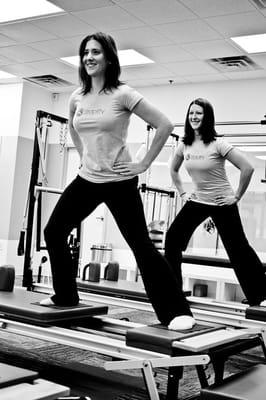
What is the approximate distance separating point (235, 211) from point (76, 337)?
134 centimetres

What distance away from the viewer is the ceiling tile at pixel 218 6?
4727mm

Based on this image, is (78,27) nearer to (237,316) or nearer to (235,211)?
(235,211)

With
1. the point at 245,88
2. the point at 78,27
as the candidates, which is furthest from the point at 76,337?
the point at 245,88

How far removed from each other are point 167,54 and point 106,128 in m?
4.14

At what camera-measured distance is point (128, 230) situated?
235cm

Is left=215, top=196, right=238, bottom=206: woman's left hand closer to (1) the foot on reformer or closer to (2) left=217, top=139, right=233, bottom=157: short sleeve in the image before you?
(2) left=217, top=139, right=233, bottom=157: short sleeve

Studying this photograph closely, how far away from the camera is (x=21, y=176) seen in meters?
8.02

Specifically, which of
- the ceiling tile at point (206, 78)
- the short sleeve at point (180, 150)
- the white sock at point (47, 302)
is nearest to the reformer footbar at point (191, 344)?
the white sock at point (47, 302)

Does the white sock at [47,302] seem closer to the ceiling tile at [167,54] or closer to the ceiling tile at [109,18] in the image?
the ceiling tile at [109,18]


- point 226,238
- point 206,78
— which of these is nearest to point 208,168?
point 226,238

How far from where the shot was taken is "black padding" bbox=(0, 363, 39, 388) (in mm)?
1474

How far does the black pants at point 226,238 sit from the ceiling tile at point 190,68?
11.7ft

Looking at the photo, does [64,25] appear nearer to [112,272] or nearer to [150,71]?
[150,71]

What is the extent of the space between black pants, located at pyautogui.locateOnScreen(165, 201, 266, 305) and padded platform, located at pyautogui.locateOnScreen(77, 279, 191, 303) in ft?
2.17
